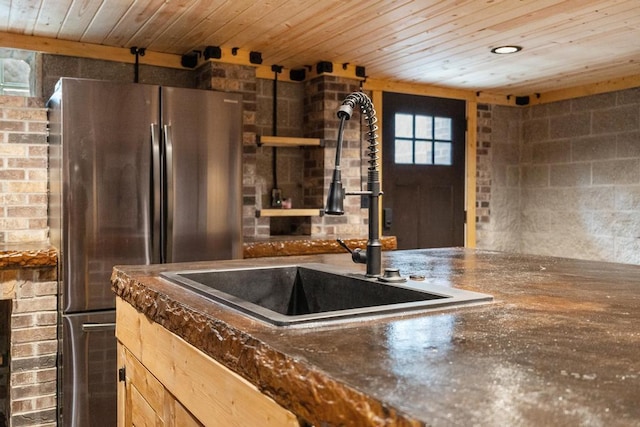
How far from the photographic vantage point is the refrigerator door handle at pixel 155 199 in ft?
9.50

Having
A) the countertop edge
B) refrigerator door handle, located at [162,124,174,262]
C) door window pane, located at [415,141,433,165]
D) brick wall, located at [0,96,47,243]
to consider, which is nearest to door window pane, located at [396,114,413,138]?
door window pane, located at [415,141,433,165]

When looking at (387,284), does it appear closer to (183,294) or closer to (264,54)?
(183,294)

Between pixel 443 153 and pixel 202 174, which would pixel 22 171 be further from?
pixel 443 153

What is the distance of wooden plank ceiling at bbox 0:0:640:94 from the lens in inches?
112

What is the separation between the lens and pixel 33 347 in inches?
112

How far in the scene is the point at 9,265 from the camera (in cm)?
269

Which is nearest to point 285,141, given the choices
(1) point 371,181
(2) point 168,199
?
Answer: (2) point 168,199

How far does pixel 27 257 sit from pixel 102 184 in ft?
1.59

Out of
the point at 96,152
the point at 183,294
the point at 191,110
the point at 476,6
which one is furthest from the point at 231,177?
the point at 183,294

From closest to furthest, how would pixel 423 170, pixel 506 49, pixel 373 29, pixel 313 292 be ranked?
pixel 313 292 → pixel 373 29 → pixel 506 49 → pixel 423 170

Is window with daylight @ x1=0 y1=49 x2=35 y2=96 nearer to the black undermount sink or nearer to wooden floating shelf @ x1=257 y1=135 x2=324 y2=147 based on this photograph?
wooden floating shelf @ x1=257 y1=135 x2=324 y2=147

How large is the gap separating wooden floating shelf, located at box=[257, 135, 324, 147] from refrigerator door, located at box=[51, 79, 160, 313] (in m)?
1.03

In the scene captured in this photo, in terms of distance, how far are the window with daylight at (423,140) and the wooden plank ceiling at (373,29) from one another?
59 centimetres

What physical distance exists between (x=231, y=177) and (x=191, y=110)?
0.42 m
